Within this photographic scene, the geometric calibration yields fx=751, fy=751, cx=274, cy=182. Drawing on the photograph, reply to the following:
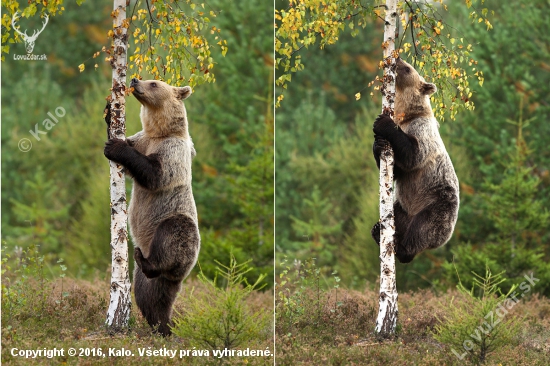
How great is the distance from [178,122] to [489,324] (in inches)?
156

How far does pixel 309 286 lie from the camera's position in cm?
1062

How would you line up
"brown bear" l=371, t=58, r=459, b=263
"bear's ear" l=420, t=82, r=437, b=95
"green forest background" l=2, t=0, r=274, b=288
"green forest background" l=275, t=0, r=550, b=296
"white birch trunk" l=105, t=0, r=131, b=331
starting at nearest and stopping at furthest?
"white birch trunk" l=105, t=0, r=131, b=331 < "brown bear" l=371, t=58, r=459, b=263 < "bear's ear" l=420, t=82, r=437, b=95 < "green forest background" l=275, t=0, r=550, b=296 < "green forest background" l=2, t=0, r=274, b=288

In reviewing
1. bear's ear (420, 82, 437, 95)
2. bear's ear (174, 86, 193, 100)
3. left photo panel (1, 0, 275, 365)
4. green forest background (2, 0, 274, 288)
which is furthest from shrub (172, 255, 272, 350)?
bear's ear (420, 82, 437, 95)

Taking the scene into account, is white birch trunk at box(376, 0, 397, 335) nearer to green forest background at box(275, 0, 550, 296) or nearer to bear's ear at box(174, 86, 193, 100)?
bear's ear at box(174, 86, 193, 100)

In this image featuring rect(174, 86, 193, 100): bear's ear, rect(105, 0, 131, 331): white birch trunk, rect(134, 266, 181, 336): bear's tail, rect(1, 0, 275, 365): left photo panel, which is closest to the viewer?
rect(1, 0, 275, 365): left photo panel

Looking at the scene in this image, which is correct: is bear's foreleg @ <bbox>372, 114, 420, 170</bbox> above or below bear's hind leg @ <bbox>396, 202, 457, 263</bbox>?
above

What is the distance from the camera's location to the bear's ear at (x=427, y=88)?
8828mm

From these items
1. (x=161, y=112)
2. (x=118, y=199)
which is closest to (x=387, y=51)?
(x=161, y=112)

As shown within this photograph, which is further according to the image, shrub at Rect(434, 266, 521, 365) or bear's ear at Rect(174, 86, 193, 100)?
bear's ear at Rect(174, 86, 193, 100)

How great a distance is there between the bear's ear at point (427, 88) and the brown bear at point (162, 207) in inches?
108

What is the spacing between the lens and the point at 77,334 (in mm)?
8117

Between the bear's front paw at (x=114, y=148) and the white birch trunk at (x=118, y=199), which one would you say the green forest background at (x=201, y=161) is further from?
the bear's front paw at (x=114, y=148)

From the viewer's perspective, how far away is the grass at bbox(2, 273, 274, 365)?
7.42 m

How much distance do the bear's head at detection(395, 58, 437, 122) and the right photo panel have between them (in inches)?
0.7
